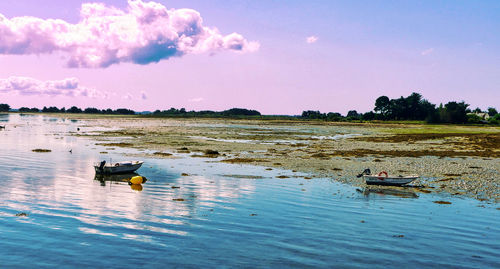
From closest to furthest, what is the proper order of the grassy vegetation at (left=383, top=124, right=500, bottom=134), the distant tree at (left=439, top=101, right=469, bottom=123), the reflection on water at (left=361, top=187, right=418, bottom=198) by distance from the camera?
the reflection on water at (left=361, top=187, right=418, bottom=198) < the grassy vegetation at (left=383, top=124, right=500, bottom=134) < the distant tree at (left=439, top=101, right=469, bottom=123)

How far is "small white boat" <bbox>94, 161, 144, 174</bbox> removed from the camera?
34188 millimetres

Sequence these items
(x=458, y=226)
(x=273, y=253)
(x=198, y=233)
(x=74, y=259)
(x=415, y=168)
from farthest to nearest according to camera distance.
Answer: (x=415, y=168) < (x=458, y=226) < (x=198, y=233) < (x=273, y=253) < (x=74, y=259)

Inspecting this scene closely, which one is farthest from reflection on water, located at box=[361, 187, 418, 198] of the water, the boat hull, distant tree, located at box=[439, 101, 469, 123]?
distant tree, located at box=[439, 101, 469, 123]

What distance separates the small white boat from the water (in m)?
2.77

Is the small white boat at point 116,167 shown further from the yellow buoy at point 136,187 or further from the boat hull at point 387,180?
the boat hull at point 387,180

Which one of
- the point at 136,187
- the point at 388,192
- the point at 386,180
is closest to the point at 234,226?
the point at 136,187

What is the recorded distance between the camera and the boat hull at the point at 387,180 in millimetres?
30141

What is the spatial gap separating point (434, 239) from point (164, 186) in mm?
19871

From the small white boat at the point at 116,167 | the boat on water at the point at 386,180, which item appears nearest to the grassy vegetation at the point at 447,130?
the boat on water at the point at 386,180

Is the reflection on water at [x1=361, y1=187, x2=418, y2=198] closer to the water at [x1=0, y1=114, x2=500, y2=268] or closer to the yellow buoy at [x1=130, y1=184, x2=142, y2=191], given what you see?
the water at [x1=0, y1=114, x2=500, y2=268]

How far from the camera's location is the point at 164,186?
29547mm

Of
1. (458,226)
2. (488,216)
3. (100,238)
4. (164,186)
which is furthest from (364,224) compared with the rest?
(164,186)

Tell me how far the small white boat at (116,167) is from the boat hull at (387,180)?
21894mm

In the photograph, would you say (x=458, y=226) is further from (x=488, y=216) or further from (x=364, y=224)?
(x=364, y=224)
